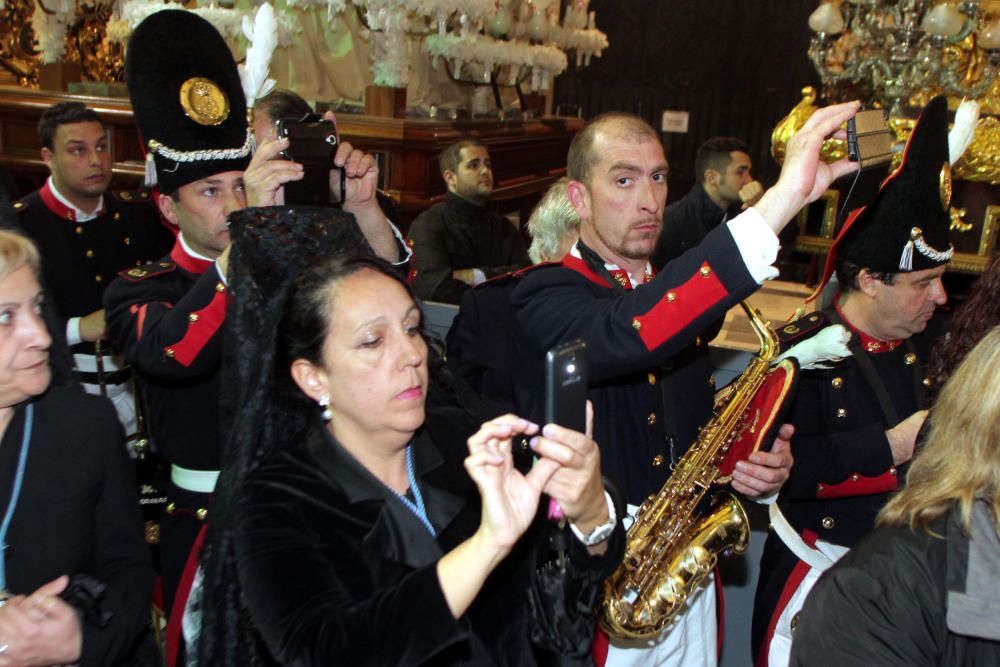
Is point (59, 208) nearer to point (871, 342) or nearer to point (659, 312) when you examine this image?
point (659, 312)

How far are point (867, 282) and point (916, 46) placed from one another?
3.39 metres

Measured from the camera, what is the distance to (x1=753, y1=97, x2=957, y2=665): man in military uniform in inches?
98.2

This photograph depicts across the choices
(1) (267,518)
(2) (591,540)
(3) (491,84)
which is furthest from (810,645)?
(3) (491,84)

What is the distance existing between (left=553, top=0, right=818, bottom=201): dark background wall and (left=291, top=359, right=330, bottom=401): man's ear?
9.20m

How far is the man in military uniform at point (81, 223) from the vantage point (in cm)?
413

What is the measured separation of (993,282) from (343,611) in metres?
1.81

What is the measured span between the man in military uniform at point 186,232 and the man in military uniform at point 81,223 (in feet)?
4.63

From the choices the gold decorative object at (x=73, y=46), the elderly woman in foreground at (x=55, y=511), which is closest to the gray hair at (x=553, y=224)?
the elderly woman in foreground at (x=55, y=511)

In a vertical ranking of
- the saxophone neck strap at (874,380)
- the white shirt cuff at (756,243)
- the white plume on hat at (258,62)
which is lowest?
the saxophone neck strap at (874,380)

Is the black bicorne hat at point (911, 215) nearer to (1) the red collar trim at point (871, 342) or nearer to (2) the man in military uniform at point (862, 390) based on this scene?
(2) the man in military uniform at point (862, 390)

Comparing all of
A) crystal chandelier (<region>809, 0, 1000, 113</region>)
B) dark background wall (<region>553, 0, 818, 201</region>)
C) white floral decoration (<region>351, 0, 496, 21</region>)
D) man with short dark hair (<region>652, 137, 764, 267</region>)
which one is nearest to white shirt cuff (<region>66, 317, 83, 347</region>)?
white floral decoration (<region>351, 0, 496, 21</region>)

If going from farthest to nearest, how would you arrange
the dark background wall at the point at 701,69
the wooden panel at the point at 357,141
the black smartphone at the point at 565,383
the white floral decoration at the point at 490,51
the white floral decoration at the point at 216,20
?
1. the dark background wall at the point at 701,69
2. the white floral decoration at the point at 490,51
3. the wooden panel at the point at 357,141
4. the white floral decoration at the point at 216,20
5. the black smartphone at the point at 565,383

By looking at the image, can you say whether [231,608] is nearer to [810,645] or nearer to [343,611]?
[343,611]

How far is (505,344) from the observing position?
109 inches
